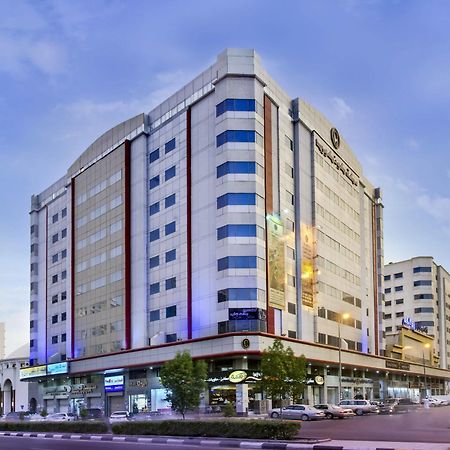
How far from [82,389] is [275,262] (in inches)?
1587

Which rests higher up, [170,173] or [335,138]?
[335,138]

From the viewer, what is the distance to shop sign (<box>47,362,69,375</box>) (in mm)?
105262

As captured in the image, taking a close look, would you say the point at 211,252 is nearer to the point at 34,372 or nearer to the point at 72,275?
the point at 72,275

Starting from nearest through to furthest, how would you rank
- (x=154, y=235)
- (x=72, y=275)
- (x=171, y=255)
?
(x=171, y=255) < (x=154, y=235) < (x=72, y=275)

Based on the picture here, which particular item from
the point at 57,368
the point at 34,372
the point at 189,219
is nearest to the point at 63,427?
the point at 189,219

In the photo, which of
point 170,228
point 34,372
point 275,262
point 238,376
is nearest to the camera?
point 238,376

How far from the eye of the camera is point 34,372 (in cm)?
11500

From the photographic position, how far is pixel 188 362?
5591 cm

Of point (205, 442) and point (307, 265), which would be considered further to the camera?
point (307, 265)

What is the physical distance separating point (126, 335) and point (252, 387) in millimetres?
22014

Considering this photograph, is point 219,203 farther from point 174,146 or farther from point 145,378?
point 145,378

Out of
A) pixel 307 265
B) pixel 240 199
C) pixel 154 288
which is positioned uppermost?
pixel 240 199

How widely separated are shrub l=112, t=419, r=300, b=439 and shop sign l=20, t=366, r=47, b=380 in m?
70.0

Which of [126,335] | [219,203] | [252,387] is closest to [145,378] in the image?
[126,335]
